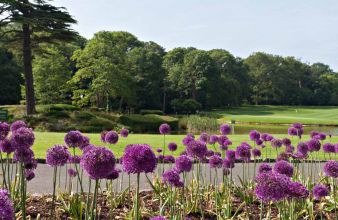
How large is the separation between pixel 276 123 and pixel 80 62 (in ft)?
80.8

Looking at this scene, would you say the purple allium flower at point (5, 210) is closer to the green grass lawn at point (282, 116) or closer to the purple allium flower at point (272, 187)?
the purple allium flower at point (272, 187)

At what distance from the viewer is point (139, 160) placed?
11.6ft

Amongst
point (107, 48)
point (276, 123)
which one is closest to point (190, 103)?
point (276, 123)

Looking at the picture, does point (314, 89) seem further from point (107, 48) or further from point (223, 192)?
point (223, 192)

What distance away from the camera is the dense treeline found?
44969mm

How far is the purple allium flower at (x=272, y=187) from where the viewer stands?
3.21 meters

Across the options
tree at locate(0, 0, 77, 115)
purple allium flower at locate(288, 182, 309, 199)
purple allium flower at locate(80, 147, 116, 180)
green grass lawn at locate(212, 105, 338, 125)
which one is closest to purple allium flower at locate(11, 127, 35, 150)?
purple allium flower at locate(80, 147, 116, 180)

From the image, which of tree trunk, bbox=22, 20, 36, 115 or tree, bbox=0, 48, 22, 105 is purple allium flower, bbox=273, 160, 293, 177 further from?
tree, bbox=0, 48, 22, 105

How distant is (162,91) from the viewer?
67.0m

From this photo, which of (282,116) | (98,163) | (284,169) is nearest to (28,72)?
(284,169)

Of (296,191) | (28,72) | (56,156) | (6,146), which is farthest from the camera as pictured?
(28,72)

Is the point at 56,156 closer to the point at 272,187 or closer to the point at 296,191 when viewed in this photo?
the point at 272,187

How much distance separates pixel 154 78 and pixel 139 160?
60511 millimetres

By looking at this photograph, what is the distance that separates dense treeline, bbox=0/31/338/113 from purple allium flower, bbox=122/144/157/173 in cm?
3360
